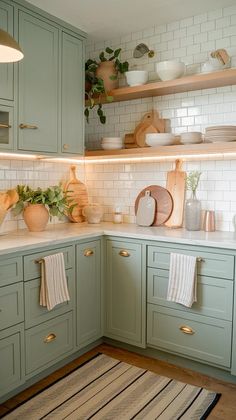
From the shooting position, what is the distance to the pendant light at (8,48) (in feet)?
5.28

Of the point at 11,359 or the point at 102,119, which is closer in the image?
the point at 11,359

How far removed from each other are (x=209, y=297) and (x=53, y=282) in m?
1.01

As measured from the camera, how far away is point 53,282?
238cm

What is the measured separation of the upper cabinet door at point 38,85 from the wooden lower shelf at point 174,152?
0.49 metres

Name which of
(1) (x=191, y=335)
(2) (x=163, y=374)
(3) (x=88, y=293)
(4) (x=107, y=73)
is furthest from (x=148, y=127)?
(2) (x=163, y=374)

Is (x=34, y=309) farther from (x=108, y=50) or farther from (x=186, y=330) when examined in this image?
(x=108, y=50)

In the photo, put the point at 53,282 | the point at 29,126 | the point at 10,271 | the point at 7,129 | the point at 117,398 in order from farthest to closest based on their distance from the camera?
the point at 29,126 → the point at 7,129 → the point at 53,282 → the point at 117,398 → the point at 10,271

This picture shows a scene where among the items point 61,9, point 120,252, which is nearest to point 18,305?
point 120,252

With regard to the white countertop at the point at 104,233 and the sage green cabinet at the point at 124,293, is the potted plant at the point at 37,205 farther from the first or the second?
the sage green cabinet at the point at 124,293

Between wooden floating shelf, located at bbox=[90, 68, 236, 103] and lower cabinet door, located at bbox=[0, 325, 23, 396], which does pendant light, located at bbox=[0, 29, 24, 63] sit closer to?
wooden floating shelf, located at bbox=[90, 68, 236, 103]

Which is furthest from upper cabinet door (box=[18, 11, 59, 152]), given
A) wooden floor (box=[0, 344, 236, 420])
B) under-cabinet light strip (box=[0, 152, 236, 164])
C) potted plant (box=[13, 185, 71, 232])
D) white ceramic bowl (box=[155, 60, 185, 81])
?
wooden floor (box=[0, 344, 236, 420])

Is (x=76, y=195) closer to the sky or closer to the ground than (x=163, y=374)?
closer to the sky

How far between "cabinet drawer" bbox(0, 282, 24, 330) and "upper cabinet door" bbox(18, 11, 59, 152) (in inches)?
39.2

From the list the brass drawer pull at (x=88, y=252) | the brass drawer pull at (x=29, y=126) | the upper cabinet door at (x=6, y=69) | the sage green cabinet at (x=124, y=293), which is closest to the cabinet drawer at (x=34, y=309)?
the brass drawer pull at (x=88, y=252)
